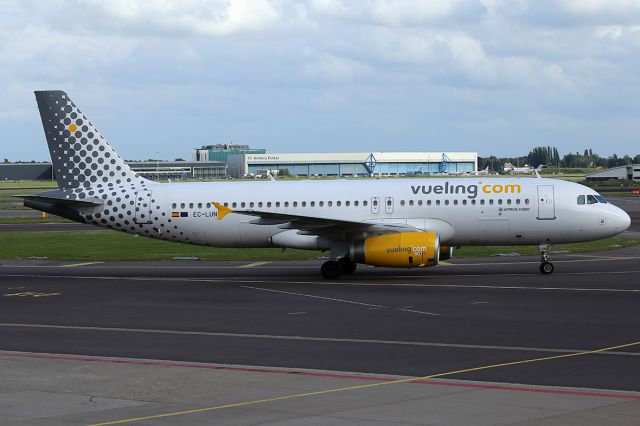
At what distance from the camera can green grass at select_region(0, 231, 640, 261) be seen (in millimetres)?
47094

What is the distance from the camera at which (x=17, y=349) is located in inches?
851

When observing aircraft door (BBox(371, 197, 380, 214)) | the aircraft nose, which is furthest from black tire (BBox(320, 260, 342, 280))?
the aircraft nose

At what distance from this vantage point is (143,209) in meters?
38.7

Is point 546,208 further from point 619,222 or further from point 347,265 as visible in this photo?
point 347,265

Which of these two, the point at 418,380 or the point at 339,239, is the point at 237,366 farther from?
the point at 339,239

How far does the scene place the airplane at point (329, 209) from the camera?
35969mm

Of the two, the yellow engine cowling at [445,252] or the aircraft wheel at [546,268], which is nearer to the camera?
the aircraft wheel at [546,268]

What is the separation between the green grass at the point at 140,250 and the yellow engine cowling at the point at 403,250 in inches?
384

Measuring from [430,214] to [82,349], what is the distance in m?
17.8

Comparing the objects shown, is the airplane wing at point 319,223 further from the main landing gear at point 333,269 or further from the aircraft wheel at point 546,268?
the aircraft wheel at point 546,268

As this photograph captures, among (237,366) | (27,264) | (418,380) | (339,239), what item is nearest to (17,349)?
(237,366)

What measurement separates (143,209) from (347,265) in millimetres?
8230

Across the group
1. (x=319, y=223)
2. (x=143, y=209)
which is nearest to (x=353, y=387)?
(x=319, y=223)

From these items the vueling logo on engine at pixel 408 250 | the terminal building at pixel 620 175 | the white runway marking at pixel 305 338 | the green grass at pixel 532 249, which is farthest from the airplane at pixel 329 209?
the terminal building at pixel 620 175
